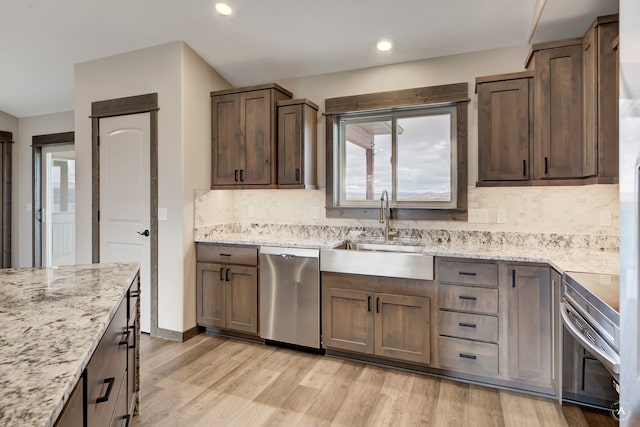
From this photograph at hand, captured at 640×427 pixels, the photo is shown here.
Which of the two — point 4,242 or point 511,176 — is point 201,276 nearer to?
point 511,176

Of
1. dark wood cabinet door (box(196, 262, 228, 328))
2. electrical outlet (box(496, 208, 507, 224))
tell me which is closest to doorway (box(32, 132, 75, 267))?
dark wood cabinet door (box(196, 262, 228, 328))

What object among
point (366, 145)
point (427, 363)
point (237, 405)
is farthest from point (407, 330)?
point (366, 145)

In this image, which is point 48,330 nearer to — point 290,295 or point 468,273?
point 290,295

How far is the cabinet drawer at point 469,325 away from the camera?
2.51 m

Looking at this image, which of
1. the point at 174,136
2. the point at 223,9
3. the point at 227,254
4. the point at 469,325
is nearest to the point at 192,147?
the point at 174,136

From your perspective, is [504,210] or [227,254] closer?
[504,210]

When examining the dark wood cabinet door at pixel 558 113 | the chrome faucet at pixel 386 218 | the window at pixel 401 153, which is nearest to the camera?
the dark wood cabinet door at pixel 558 113

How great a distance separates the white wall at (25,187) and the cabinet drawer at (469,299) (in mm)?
5911

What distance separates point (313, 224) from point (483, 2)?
2327 mm

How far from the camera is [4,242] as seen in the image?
17.8 feet

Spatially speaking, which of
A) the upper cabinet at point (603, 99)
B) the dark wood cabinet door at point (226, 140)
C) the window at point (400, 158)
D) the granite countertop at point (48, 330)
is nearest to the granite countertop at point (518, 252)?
the window at point (400, 158)

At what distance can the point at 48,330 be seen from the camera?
1036 millimetres

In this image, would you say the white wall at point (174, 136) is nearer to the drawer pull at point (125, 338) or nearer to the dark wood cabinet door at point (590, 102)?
the drawer pull at point (125, 338)

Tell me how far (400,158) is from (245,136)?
1.51m
